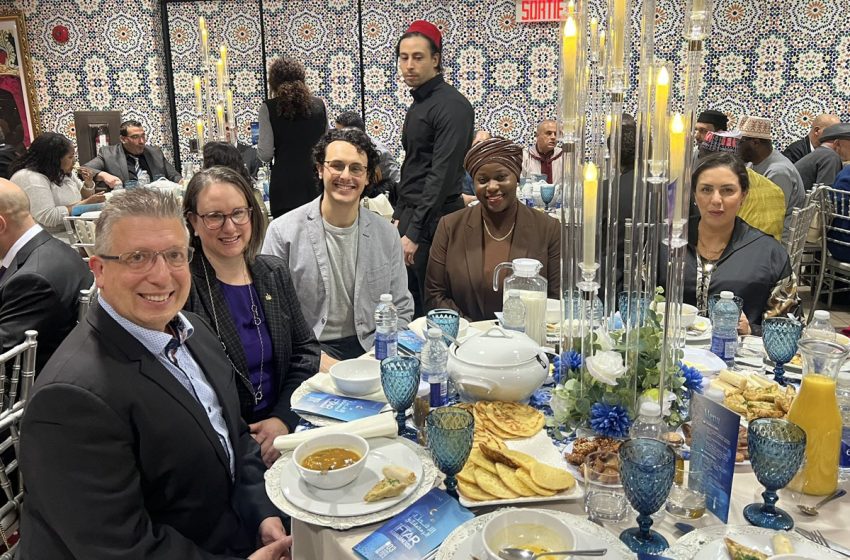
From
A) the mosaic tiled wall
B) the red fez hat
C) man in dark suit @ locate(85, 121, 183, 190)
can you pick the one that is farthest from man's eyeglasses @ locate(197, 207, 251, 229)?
the mosaic tiled wall

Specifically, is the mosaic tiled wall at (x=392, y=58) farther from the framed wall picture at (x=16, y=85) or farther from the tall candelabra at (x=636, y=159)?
the tall candelabra at (x=636, y=159)

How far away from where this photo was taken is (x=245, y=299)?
88.4 inches

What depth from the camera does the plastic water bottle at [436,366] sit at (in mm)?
1694

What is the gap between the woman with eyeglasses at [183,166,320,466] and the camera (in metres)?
2.15

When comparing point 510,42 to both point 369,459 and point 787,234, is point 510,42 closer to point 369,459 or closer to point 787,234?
point 787,234

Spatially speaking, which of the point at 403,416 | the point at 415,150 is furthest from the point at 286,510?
the point at 415,150

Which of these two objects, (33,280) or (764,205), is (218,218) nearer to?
(33,280)

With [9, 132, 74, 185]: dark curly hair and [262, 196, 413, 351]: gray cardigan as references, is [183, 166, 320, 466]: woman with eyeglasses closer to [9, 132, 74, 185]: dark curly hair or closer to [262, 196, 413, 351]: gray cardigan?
[262, 196, 413, 351]: gray cardigan

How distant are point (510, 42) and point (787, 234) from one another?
356 cm

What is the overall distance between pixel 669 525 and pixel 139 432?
1.08 metres

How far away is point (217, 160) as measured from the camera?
12.5 ft

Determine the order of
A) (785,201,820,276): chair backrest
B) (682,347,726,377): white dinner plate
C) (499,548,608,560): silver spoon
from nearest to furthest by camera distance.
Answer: (499,548,608,560): silver spoon
(682,347,726,377): white dinner plate
(785,201,820,276): chair backrest

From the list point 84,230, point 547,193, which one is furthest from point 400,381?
point 84,230

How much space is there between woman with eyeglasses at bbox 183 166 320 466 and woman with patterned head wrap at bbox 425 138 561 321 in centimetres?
82
